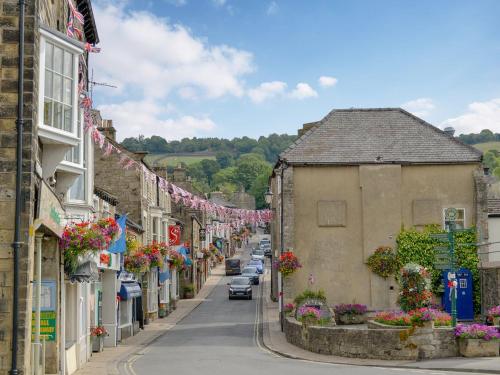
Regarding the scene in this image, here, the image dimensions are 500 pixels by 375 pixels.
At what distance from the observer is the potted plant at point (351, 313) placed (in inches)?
1209

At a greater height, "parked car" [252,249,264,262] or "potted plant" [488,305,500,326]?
"parked car" [252,249,264,262]

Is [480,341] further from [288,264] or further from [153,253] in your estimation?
[153,253]

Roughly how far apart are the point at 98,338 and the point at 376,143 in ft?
53.3

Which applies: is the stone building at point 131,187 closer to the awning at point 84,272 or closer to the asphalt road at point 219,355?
the asphalt road at point 219,355

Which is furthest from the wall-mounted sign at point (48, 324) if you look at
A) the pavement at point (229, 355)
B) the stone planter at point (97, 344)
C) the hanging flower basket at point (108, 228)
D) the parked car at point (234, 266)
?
the parked car at point (234, 266)

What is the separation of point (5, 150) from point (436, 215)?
23736 mm

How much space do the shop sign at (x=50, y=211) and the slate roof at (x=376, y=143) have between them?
1754 centimetres

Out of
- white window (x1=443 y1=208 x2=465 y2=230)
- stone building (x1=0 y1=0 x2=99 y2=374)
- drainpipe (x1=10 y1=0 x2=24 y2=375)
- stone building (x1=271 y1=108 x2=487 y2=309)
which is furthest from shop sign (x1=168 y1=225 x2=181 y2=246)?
drainpipe (x1=10 y1=0 x2=24 y2=375)

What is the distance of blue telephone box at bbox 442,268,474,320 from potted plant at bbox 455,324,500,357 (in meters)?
10.6

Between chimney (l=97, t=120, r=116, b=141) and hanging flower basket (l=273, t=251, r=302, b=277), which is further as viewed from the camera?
chimney (l=97, t=120, r=116, b=141)

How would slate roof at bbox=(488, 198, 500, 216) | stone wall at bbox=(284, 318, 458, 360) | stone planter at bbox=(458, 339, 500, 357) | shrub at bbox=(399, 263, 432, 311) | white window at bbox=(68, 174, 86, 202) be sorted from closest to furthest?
1. stone planter at bbox=(458, 339, 500, 357)
2. white window at bbox=(68, 174, 86, 202)
3. stone wall at bbox=(284, 318, 458, 360)
4. shrub at bbox=(399, 263, 432, 311)
5. slate roof at bbox=(488, 198, 500, 216)

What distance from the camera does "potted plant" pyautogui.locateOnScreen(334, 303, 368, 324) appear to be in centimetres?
3072

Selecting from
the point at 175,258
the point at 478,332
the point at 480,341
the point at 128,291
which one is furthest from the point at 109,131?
the point at 480,341

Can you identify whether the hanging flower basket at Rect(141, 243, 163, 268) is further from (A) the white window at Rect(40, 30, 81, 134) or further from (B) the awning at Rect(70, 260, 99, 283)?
(A) the white window at Rect(40, 30, 81, 134)
